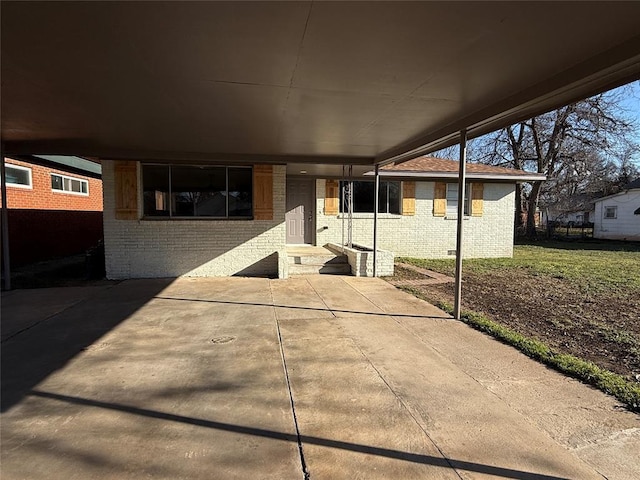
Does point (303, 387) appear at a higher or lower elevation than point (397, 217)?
lower

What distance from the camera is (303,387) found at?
3.42 meters

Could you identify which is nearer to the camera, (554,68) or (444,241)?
(554,68)

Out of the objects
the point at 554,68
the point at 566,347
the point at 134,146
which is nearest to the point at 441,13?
the point at 554,68

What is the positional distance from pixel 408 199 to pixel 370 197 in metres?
1.35

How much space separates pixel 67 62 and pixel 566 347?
6295 mm

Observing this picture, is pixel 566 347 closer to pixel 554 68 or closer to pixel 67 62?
pixel 554 68

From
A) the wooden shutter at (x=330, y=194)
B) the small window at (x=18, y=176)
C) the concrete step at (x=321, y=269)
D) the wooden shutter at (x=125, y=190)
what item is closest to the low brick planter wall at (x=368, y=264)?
the concrete step at (x=321, y=269)

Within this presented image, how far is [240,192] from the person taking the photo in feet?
31.5

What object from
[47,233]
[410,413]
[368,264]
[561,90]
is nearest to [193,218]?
[368,264]

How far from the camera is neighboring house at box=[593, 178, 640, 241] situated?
25.0 metres

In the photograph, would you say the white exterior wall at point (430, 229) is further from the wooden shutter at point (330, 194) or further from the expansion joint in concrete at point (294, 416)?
the expansion joint in concrete at point (294, 416)

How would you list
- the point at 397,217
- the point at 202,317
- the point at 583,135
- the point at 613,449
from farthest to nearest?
the point at 583,135 → the point at 397,217 → the point at 202,317 → the point at 613,449

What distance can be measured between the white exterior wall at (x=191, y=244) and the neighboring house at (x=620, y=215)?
86.4 feet

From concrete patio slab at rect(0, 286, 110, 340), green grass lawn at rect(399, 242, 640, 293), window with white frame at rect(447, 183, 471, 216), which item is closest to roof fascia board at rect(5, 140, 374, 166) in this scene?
concrete patio slab at rect(0, 286, 110, 340)
